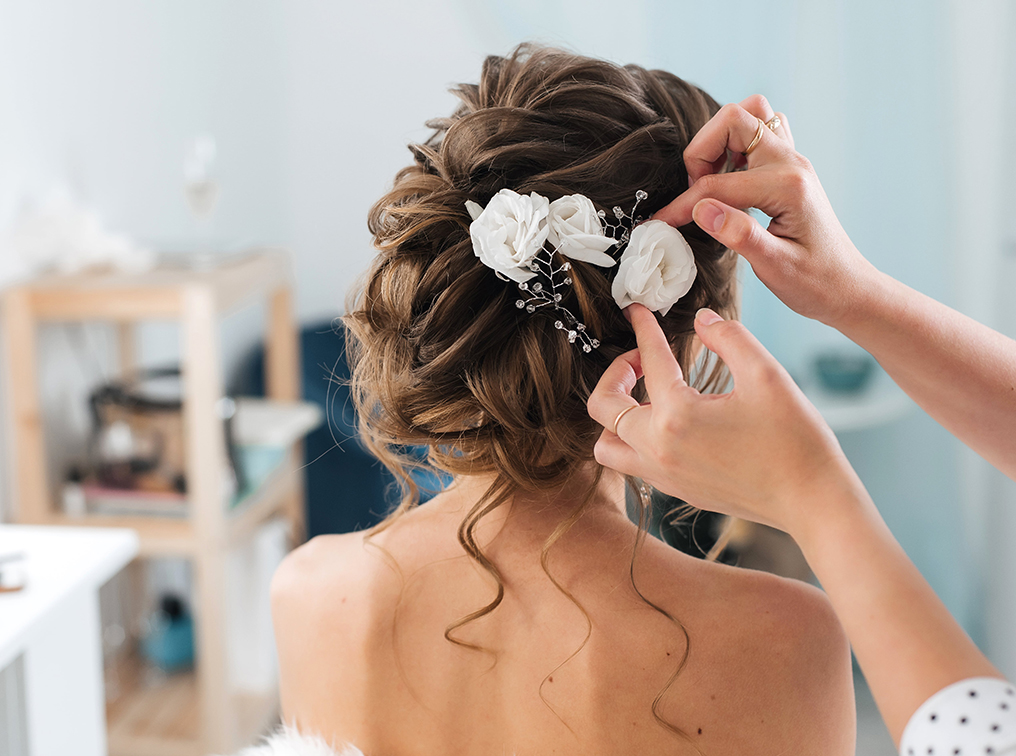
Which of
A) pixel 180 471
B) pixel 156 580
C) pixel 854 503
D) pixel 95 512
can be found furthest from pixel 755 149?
pixel 156 580

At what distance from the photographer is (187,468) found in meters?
2.11

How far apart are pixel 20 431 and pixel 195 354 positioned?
1.38ft

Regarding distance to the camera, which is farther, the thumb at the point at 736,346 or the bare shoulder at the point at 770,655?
the bare shoulder at the point at 770,655

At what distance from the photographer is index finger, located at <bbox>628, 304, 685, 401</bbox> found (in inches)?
27.0

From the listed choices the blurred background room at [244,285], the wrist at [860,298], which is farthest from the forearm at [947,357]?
the blurred background room at [244,285]

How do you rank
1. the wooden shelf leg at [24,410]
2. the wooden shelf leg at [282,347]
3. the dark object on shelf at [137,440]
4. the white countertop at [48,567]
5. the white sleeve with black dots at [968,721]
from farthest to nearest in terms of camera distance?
the wooden shelf leg at [282,347] < the dark object on shelf at [137,440] < the wooden shelf leg at [24,410] < the white countertop at [48,567] < the white sleeve with black dots at [968,721]

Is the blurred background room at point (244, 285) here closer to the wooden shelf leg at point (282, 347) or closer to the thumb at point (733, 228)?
the wooden shelf leg at point (282, 347)

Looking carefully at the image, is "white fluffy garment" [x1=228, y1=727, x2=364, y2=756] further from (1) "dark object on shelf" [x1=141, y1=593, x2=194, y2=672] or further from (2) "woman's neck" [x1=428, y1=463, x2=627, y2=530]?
(1) "dark object on shelf" [x1=141, y1=593, x2=194, y2=672]

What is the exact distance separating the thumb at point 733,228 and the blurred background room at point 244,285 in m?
1.13

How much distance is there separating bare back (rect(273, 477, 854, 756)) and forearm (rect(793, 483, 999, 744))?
22cm

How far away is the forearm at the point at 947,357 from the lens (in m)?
0.88

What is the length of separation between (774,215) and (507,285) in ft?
0.88

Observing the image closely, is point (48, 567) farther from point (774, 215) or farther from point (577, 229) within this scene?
point (774, 215)

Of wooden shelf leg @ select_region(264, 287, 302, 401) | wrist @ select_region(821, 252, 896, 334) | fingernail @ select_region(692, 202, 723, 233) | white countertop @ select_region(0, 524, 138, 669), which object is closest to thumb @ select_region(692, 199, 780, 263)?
fingernail @ select_region(692, 202, 723, 233)
